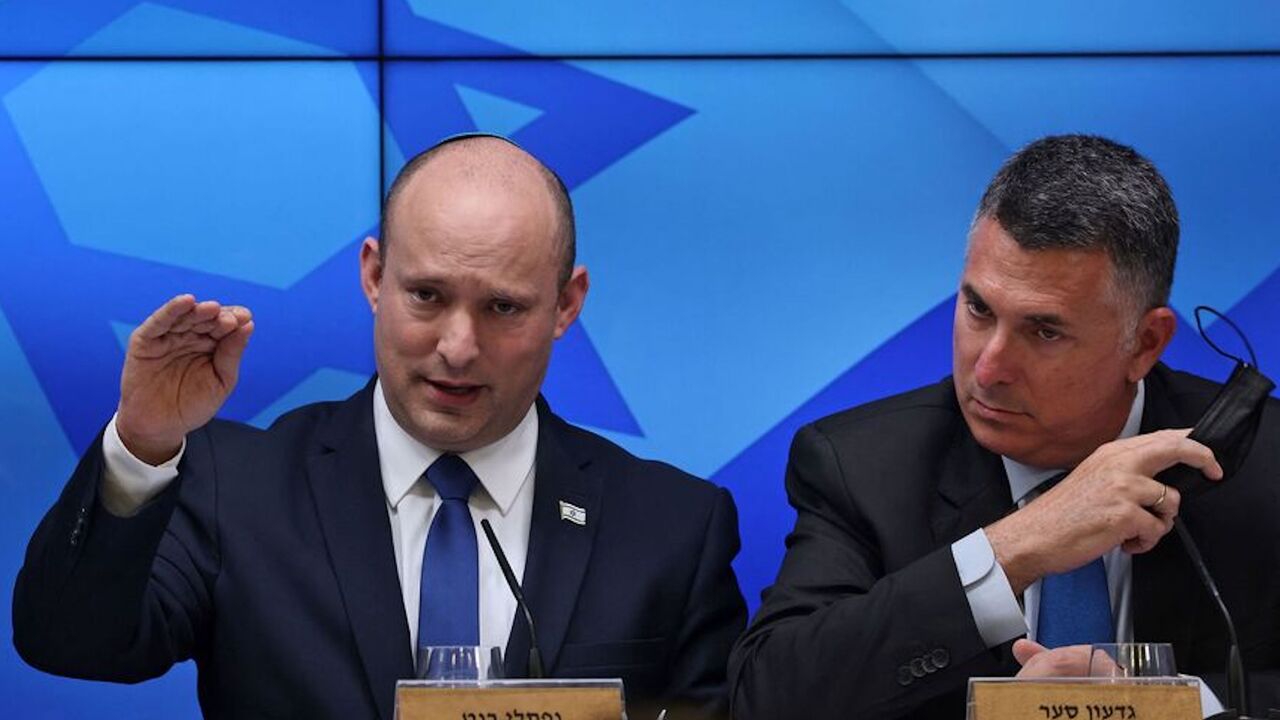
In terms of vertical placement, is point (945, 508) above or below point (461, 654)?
above

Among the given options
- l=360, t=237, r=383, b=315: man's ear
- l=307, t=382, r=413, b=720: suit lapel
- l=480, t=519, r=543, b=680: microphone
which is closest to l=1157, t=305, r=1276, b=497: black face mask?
l=480, t=519, r=543, b=680: microphone

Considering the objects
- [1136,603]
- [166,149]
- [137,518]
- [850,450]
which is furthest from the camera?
[166,149]

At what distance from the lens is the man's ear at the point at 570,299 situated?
10.2ft

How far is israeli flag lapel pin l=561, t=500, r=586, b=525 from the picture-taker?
9.83 ft

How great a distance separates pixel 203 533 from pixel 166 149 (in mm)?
1035

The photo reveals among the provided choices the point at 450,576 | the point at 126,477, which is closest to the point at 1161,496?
the point at 450,576

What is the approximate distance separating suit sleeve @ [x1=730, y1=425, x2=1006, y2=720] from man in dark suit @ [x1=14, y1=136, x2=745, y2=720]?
24 centimetres

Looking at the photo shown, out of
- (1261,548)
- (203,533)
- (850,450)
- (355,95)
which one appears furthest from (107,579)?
(1261,548)

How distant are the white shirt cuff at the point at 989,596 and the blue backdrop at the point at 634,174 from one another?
1140 mm

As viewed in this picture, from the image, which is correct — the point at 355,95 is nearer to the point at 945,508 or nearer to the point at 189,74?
the point at 189,74

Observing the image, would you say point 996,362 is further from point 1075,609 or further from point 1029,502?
point 1075,609

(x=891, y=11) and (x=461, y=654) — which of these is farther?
(x=891, y=11)

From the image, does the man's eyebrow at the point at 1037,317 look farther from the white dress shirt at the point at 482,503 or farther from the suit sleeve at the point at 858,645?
the white dress shirt at the point at 482,503

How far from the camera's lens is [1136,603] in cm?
276
